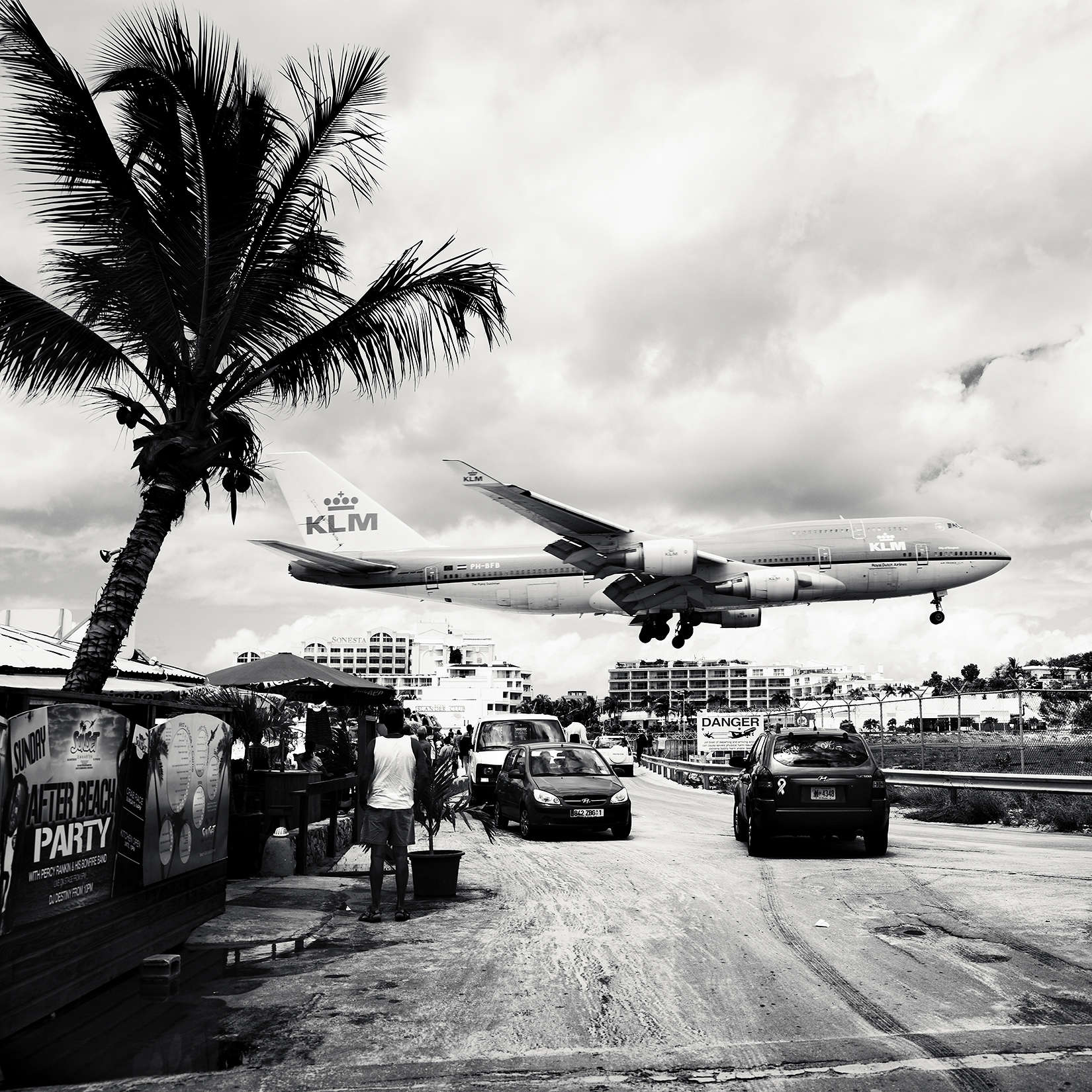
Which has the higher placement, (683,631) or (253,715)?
(683,631)

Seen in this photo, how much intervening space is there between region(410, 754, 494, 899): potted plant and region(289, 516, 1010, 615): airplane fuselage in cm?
2321

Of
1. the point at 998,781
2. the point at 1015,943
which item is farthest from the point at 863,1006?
the point at 998,781

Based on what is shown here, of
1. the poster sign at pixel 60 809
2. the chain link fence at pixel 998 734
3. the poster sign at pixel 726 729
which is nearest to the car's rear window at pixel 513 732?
the chain link fence at pixel 998 734

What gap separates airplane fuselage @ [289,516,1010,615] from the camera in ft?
110

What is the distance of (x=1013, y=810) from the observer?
19062 millimetres

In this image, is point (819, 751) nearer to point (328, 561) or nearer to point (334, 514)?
point (328, 561)

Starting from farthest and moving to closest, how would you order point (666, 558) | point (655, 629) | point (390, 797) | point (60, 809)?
point (655, 629), point (666, 558), point (390, 797), point (60, 809)

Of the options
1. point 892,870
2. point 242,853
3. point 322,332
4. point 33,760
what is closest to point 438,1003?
point 33,760

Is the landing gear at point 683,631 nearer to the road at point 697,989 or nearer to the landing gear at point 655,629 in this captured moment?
the landing gear at point 655,629

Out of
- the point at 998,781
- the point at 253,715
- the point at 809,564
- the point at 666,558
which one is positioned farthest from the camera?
the point at 809,564

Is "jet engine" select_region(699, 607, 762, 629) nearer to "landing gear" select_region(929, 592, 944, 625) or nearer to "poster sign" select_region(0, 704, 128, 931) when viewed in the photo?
"landing gear" select_region(929, 592, 944, 625)

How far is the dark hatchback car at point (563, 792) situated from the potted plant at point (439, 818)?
14.7 feet

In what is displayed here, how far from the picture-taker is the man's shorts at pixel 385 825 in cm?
870

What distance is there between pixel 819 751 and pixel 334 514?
112 feet
